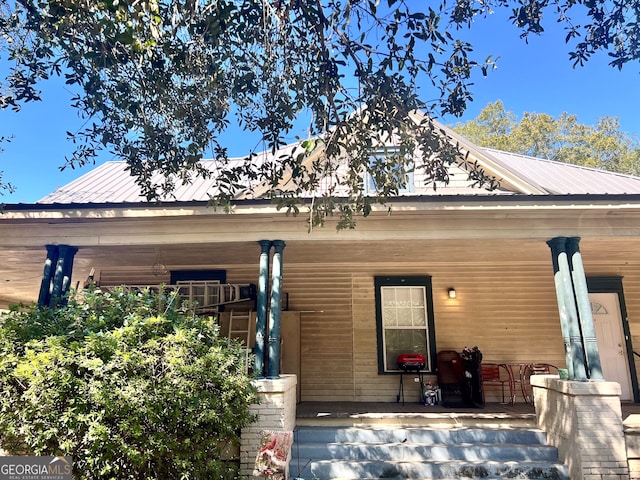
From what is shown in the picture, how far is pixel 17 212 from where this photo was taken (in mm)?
6090

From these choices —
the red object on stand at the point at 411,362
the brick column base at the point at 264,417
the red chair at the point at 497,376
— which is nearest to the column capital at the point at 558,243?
the red chair at the point at 497,376

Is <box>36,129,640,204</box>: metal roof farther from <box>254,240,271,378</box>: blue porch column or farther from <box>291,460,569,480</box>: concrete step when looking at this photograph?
<box>291,460,569,480</box>: concrete step

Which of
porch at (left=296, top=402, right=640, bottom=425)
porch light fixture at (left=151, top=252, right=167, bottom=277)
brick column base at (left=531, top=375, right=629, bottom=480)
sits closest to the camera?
brick column base at (left=531, top=375, right=629, bottom=480)

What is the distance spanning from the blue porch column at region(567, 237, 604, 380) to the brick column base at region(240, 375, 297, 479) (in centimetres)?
364

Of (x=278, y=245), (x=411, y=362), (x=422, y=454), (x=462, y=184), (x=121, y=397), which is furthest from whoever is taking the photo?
(x=462, y=184)

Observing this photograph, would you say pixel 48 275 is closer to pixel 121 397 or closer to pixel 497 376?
pixel 121 397

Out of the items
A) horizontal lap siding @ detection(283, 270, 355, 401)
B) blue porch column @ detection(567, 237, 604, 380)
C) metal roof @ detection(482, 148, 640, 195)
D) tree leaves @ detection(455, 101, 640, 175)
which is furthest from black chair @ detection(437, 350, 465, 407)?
tree leaves @ detection(455, 101, 640, 175)

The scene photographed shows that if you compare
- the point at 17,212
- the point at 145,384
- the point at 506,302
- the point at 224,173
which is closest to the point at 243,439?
the point at 145,384

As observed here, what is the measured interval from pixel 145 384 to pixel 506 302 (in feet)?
21.8

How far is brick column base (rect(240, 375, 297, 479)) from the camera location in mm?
5184

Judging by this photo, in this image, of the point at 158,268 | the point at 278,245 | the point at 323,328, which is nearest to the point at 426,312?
the point at 323,328

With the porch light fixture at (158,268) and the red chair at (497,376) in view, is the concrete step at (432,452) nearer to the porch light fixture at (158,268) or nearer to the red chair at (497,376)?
the red chair at (497,376)

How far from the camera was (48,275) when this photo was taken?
6355 millimetres

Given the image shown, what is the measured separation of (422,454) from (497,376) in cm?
318
